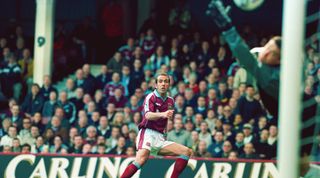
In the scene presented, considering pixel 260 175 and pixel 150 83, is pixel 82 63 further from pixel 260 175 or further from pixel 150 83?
pixel 260 175

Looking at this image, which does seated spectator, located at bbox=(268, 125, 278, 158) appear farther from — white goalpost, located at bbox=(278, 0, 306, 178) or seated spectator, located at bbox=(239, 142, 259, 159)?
white goalpost, located at bbox=(278, 0, 306, 178)

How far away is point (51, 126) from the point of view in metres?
15.2

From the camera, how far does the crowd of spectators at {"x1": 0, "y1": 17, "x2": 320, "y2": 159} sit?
14.3 m

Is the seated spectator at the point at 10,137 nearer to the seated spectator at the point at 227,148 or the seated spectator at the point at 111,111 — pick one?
the seated spectator at the point at 111,111

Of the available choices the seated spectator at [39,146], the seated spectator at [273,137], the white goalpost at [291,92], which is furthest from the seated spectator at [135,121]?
the white goalpost at [291,92]

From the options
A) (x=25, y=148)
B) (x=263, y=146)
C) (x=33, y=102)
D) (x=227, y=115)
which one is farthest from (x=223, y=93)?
(x=25, y=148)

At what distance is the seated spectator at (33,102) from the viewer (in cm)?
1597

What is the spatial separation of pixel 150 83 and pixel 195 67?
0.84 metres

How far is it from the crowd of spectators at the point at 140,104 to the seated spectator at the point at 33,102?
2 cm

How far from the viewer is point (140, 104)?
15.6 metres

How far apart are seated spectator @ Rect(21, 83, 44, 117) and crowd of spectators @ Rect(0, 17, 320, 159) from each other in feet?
0.06

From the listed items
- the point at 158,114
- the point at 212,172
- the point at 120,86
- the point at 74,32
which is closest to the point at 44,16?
the point at 74,32

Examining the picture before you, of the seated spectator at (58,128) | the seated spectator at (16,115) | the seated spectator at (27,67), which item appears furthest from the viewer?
the seated spectator at (27,67)

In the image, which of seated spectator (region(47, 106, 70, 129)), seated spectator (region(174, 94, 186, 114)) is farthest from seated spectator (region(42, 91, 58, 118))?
seated spectator (region(174, 94, 186, 114))
